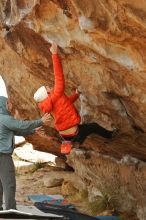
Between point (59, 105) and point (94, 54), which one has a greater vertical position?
point (94, 54)

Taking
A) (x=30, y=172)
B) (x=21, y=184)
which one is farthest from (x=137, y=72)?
(x=30, y=172)

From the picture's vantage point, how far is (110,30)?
18.9ft

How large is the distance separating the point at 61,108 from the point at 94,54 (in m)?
0.88

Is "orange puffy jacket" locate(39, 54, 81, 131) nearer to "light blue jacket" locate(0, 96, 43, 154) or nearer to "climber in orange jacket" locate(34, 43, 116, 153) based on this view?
"climber in orange jacket" locate(34, 43, 116, 153)

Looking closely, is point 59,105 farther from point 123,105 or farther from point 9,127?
point 123,105

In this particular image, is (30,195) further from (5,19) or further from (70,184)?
(5,19)

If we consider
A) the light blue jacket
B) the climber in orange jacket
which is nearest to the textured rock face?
the climber in orange jacket

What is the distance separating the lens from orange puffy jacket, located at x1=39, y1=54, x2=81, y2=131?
6.71m

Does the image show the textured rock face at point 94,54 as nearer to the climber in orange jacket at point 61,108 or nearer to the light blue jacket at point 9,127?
the climber in orange jacket at point 61,108

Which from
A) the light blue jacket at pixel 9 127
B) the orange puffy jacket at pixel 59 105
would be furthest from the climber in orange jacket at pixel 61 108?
the light blue jacket at pixel 9 127

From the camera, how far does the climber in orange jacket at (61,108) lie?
6738 millimetres

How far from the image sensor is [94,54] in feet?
21.8

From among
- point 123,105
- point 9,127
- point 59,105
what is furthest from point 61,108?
point 123,105

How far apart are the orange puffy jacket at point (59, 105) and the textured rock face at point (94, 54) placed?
0.43 metres
